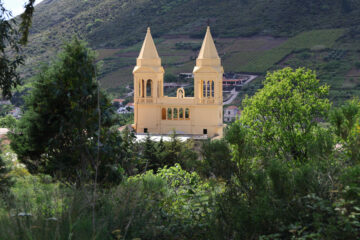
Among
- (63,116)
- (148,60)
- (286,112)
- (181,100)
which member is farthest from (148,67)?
(63,116)

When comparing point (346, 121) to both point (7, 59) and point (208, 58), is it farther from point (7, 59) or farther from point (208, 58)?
point (208, 58)

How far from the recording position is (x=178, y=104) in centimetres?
3366

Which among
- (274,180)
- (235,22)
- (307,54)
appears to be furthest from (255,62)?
(274,180)

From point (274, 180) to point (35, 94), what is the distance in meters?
5.55

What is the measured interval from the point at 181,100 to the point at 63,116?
25472mm

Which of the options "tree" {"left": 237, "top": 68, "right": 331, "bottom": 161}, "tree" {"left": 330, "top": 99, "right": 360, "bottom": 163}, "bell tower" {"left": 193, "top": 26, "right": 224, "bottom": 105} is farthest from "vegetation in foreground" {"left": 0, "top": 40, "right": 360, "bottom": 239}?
"bell tower" {"left": 193, "top": 26, "right": 224, "bottom": 105}

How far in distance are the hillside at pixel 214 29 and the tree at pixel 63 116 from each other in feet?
161

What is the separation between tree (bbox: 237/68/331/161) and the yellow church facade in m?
11.1

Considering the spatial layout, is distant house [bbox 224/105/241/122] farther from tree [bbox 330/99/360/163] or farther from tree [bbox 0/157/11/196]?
tree [bbox 330/99/360/163]

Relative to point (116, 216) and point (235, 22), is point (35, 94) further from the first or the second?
point (235, 22)

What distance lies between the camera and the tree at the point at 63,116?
6.93m

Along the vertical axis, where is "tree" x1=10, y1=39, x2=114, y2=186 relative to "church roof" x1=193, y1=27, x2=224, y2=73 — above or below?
below

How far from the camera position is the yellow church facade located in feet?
106

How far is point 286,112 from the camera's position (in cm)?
1981
